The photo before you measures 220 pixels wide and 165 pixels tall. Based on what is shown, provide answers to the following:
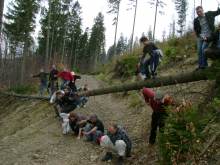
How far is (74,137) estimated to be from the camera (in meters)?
14.2

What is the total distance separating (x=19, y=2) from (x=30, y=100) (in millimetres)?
23406

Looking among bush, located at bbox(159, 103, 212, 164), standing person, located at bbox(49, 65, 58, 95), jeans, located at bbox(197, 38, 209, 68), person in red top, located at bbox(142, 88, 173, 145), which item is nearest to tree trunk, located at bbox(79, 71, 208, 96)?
jeans, located at bbox(197, 38, 209, 68)

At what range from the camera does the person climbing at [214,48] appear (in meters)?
9.20

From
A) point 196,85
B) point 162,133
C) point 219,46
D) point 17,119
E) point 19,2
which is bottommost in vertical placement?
point 17,119

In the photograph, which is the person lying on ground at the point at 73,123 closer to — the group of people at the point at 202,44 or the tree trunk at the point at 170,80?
the tree trunk at the point at 170,80

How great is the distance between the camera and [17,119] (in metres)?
21.5

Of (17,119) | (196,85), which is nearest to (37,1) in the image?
(17,119)

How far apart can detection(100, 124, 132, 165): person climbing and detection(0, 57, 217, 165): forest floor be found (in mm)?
239

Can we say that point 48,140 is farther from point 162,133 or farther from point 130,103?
point 162,133

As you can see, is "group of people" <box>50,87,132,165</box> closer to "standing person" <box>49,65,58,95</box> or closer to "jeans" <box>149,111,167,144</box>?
"jeans" <box>149,111,167,144</box>

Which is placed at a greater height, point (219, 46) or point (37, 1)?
point (37, 1)

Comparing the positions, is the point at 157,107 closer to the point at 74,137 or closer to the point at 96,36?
the point at 74,137

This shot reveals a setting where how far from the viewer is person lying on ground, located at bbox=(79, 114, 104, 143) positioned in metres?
12.9

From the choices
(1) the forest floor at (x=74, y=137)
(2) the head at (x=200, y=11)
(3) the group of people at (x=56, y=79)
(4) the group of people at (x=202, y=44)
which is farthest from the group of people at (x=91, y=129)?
(2) the head at (x=200, y=11)
